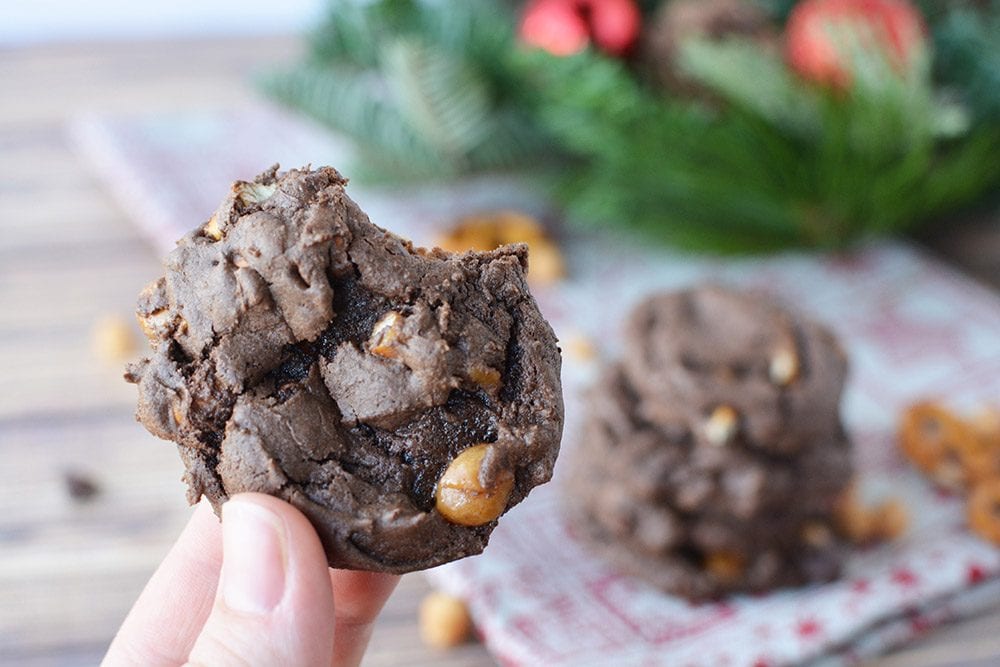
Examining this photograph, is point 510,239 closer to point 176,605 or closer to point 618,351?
point 618,351

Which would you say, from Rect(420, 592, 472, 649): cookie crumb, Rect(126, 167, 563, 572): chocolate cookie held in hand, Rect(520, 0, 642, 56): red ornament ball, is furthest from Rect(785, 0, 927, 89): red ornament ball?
Rect(126, 167, 563, 572): chocolate cookie held in hand

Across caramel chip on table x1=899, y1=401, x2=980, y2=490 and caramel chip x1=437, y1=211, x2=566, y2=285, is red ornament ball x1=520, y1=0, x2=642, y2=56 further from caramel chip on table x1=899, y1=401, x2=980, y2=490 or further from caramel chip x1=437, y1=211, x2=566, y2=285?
caramel chip on table x1=899, y1=401, x2=980, y2=490

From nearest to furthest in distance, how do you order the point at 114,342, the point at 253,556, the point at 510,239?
the point at 253,556
the point at 114,342
the point at 510,239

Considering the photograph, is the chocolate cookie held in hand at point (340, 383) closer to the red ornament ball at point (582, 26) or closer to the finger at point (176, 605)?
the finger at point (176, 605)

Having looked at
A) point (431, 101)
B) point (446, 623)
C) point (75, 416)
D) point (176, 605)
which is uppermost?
point (431, 101)

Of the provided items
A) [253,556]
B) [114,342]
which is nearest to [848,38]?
[114,342]

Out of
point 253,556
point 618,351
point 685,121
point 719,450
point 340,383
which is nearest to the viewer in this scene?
point 253,556

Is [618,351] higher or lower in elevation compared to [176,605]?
higher
